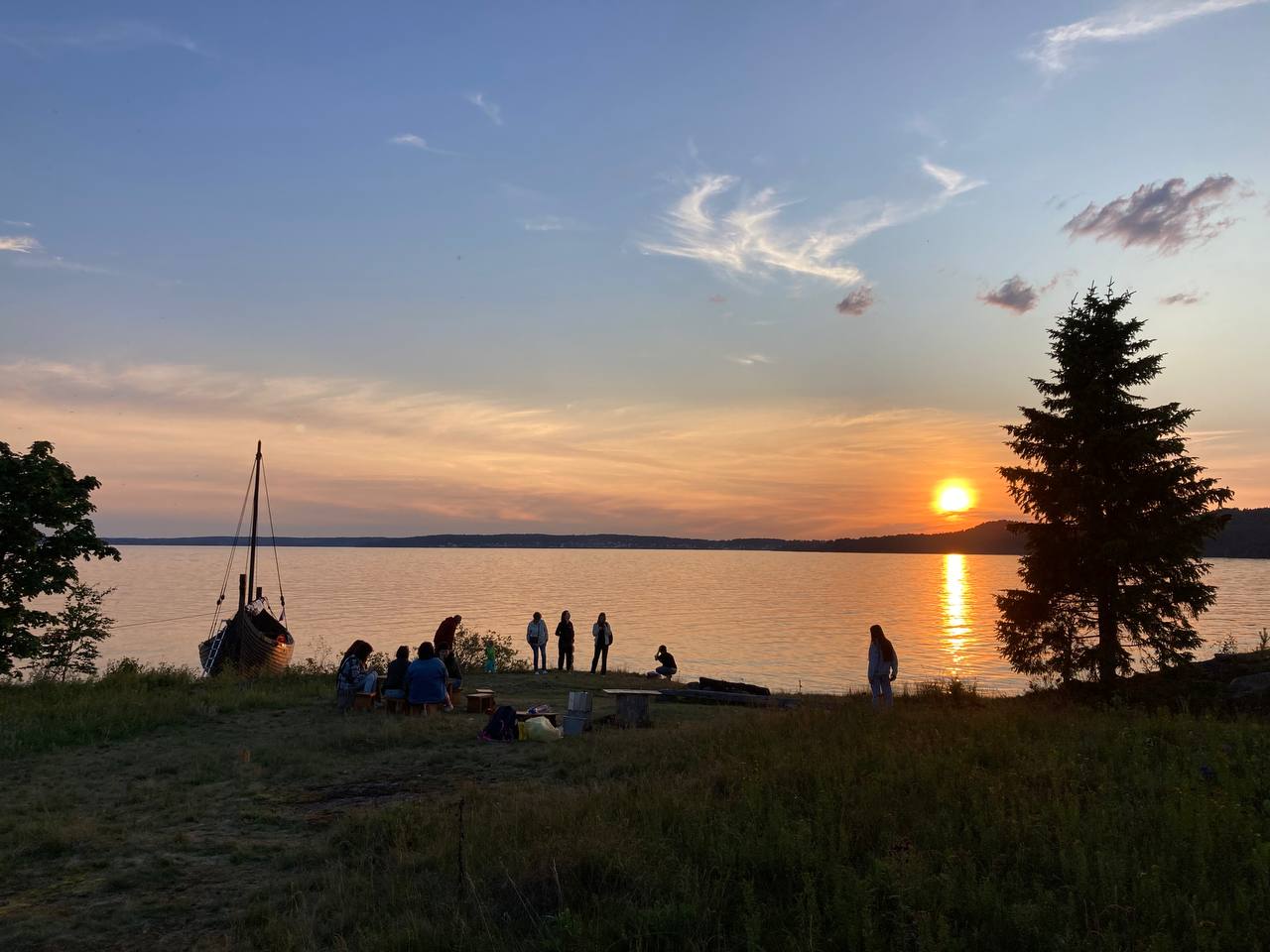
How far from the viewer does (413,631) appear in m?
48.2

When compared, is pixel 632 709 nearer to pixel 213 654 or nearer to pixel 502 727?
pixel 502 727

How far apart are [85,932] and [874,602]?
7722cm

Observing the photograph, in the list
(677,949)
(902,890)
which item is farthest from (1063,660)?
(677,949)

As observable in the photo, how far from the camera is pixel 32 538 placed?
19.2 metres

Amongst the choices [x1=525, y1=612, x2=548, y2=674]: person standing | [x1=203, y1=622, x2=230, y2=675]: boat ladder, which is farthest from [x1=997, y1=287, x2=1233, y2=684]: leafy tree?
[x1=203, y1=622, x2=230, y2=675]: boat ladder

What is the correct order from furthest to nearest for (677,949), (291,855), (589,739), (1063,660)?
(1063,660), (589,739), (291,855), (677,949)

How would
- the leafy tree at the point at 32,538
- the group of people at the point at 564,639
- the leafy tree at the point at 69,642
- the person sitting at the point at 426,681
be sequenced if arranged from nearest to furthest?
the person sitting at the point at 426,681 → the leafy tree at the point at 32,538 → the leafy tree at the point at 69,642 → the group of people at the point at 564,639

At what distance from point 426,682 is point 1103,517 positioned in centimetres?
1571

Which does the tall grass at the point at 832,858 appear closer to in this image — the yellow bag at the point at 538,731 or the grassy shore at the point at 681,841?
the grassy shore at the point at 681,841

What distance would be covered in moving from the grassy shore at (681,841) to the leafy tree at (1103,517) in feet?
19.5

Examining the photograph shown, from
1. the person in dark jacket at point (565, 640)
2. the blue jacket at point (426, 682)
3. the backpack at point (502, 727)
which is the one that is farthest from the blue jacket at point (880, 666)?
the person in dark jacket at point (565, 640)

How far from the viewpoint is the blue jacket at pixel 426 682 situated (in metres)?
16.6

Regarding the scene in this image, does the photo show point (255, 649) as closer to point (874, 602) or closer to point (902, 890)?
point (902, 890)

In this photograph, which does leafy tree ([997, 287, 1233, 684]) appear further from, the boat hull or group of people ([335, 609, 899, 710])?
the boat hull
